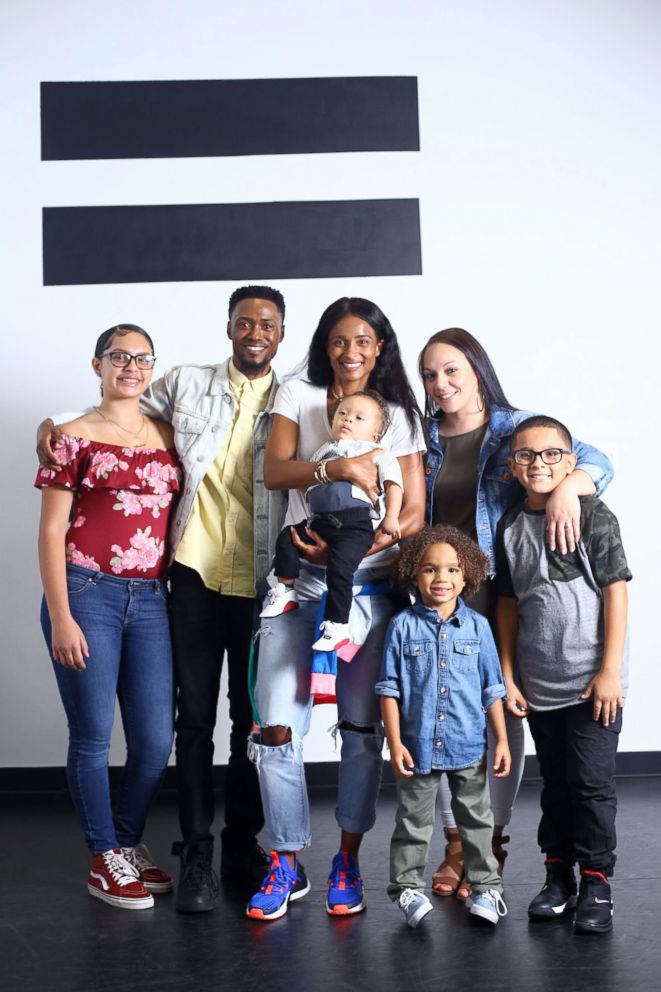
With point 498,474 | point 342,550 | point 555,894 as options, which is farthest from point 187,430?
point 555,894

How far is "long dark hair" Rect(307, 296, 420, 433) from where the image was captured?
2494mm

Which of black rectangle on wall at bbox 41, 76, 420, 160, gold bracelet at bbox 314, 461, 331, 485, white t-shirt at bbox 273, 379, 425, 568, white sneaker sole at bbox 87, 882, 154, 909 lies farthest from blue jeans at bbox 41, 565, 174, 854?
black rectangle on wall at bbox 41, 76, 420, 160

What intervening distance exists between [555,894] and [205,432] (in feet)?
4.89

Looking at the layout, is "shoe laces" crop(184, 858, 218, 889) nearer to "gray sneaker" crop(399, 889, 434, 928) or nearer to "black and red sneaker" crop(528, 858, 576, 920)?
"gray sneaker" crop(399, 889, 434, 928)

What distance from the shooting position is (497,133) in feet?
12.6

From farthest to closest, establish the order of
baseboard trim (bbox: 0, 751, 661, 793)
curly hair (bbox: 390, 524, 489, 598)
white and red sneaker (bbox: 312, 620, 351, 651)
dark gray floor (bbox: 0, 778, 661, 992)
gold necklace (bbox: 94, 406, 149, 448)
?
baseboard trim (bbox: 0, 751, 661, 793), gold necklace (bbox: 94, 406, 149, 448), curly hair (bbox: 390, 524, 489, 598), white and red sneaker (bbox: 312, 620, 351, 651), dark gray floor (bbox: 0, 778, 661, 992)

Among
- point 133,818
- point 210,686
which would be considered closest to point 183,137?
point 210,686

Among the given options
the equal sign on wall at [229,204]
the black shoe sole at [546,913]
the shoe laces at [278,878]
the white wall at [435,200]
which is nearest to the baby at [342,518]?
the shoe laces at [278,878]

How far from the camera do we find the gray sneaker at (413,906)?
227 cm

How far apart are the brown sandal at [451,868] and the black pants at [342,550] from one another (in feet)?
2.54

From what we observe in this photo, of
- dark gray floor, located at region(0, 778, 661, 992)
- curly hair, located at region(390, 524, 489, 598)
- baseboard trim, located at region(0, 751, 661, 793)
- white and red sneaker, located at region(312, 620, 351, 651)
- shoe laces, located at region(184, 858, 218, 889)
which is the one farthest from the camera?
baseboard trim, located at region(0, 751, 661, 793)

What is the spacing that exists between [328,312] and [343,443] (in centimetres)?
41

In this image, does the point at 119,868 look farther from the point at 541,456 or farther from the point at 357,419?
the point at 541,456

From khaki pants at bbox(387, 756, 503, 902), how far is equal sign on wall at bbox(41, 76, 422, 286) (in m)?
2.18
